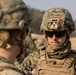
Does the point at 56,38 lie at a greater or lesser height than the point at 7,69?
lesser

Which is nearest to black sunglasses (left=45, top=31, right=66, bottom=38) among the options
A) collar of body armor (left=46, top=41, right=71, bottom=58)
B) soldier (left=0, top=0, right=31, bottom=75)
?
collar of body armor (left=46, top=41, right=71, bottom=58)

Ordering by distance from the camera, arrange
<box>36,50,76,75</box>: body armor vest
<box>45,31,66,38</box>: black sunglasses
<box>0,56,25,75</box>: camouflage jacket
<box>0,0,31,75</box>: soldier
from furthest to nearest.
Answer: <box>45,31,66,38</box>: black sunglasses → <box>36,50,76,75</box>: body armor vest → <box>0,0,31,75</box>: soldier → <box>0,56,25,75</box>: camouflage jacket

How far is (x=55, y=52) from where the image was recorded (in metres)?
4.89

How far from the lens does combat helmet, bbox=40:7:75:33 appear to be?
4.88 m

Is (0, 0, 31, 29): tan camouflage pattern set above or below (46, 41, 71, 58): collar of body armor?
above

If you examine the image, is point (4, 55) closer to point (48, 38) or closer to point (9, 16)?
point (9, 16)

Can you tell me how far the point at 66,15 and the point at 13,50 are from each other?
2542 millimetres

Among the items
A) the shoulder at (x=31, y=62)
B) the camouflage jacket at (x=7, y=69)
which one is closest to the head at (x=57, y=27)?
the shoulder at (x=31, y=62)

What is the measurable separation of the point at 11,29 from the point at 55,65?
92.0 inches

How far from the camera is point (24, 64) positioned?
16.1ft

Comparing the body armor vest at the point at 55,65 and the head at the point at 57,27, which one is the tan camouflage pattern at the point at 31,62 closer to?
the body armor vest at the point at 55,65

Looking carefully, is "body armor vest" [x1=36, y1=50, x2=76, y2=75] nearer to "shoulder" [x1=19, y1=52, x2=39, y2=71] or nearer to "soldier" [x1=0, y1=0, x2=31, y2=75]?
"shoulder" [x1=19, y1=52, x2=39, y2=71]

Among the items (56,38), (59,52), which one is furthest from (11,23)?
(59,52)

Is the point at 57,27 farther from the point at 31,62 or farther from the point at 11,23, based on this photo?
the point at 11,23
